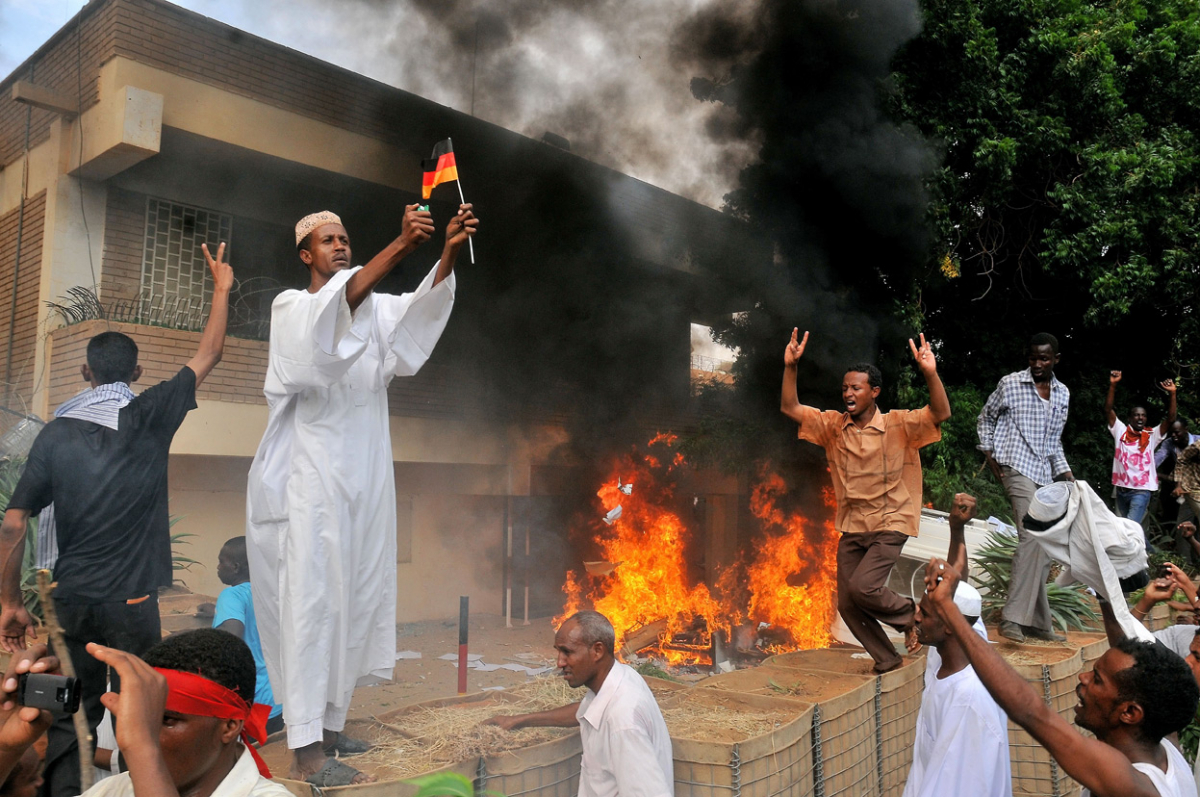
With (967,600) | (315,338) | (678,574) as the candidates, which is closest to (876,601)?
(967,600)

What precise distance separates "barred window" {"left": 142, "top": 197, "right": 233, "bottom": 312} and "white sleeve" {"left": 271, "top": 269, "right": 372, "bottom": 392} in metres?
6.45

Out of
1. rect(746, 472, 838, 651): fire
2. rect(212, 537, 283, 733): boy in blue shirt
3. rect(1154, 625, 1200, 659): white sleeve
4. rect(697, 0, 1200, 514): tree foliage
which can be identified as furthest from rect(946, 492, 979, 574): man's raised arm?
rect(746, 472, 838, 651): fire

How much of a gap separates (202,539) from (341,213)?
4.02m

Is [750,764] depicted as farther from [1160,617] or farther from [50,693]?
[1160,617]

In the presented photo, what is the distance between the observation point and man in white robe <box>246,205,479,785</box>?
3256 mm

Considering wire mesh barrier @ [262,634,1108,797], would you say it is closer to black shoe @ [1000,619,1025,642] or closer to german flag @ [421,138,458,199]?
black shoe @ [1000,619,1025,642]

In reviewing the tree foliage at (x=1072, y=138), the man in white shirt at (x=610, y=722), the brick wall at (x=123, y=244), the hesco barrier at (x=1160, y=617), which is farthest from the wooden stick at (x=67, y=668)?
the tree foliage at (x=1072, y=138)

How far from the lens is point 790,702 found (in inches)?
171

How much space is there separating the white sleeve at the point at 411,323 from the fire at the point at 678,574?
630 cm

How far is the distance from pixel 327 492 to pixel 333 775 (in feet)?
3.35

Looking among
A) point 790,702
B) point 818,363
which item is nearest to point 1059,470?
point 790,702

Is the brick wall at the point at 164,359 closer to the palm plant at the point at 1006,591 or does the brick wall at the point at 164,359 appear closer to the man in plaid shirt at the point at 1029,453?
the man in plaid shirt at the point at 1029,453

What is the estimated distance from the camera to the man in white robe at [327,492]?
3256mm

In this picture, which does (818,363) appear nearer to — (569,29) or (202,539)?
(569,29)
